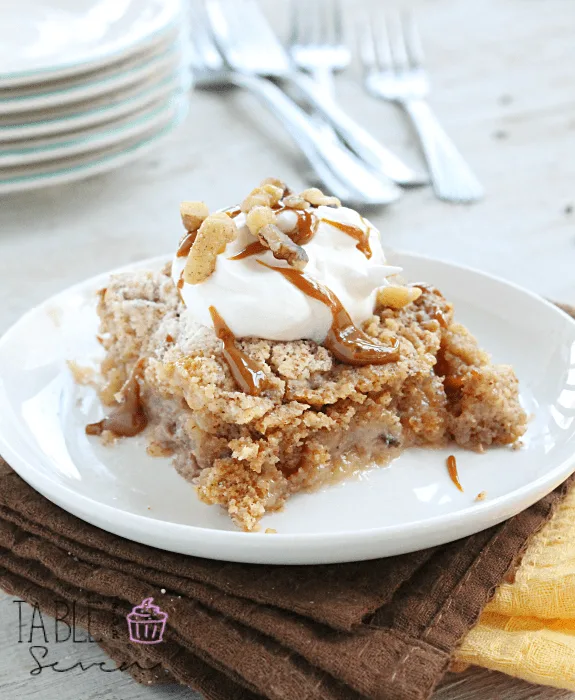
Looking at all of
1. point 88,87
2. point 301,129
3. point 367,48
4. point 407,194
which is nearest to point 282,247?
point 88,87

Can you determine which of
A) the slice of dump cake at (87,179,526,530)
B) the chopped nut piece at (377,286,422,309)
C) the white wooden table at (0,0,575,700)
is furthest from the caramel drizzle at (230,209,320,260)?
the white wooden table at (0,0,575,700)

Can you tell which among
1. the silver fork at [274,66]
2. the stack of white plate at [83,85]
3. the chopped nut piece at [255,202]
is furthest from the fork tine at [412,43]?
the chopped nut piece at [255,202]

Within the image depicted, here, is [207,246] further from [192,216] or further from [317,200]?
[317,200]

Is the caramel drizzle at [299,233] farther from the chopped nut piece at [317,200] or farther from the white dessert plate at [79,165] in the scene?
the white dessert plate at [79,165]

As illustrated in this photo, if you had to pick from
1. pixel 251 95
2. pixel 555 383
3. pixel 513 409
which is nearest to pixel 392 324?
pixel 513 409

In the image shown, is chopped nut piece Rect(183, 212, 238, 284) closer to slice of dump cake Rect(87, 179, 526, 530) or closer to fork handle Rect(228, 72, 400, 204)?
slice of dump cake Rect(87, 179, 526, 530)

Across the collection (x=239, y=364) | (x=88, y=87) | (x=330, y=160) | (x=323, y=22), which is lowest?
(x=330, y=160)
